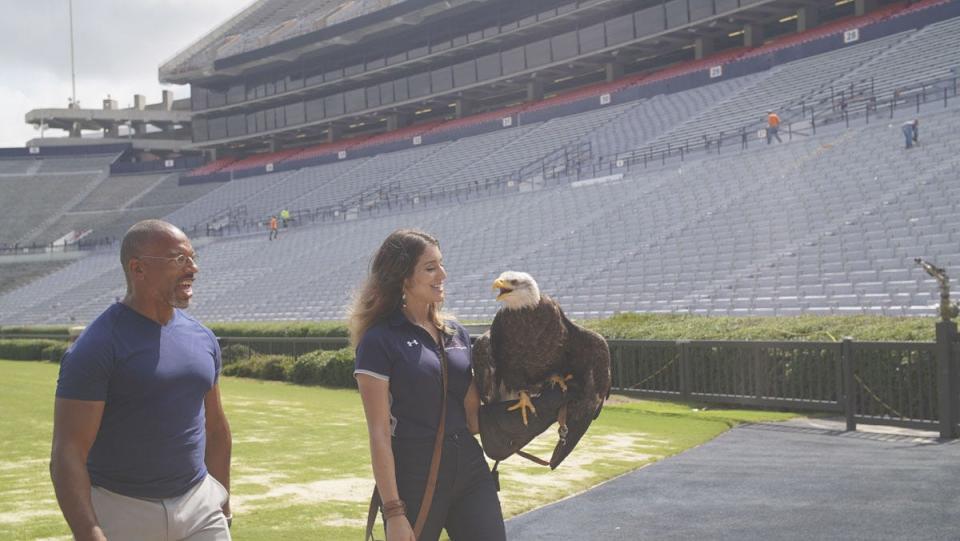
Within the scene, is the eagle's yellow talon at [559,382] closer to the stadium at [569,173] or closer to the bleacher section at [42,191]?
the stadium at [569,173]

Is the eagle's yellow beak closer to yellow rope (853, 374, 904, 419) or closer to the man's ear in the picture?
the man's ear

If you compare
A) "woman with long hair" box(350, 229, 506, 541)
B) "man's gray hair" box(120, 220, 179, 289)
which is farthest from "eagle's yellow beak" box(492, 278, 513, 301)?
"man's gray hair" box(120, 220, 179, 289)

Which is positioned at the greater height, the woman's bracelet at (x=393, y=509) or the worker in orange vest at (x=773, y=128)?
the worker in orange vest at (x=773, y=128)

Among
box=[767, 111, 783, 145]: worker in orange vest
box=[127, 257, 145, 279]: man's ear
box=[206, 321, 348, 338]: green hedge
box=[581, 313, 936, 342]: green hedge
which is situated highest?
box=[767, 111, 783, 145]: worker in orange vest

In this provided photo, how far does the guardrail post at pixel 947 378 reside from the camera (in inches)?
374

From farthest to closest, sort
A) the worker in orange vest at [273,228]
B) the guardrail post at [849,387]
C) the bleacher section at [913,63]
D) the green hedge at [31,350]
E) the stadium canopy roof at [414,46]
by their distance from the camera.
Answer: the stadium canopy roof at [414,46] → the worker in orange vest at [273,228] → the bleacher section at [913,63] → the green hedge at [31,350] → the guardrail post at [849,387]

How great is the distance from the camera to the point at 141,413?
307 cm

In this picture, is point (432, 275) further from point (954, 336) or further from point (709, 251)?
point (709, 251)

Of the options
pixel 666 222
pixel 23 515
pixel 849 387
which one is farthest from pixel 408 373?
pixel 666 222

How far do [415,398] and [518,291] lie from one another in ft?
1.74

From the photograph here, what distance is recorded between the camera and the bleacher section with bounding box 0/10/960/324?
19.5 metres

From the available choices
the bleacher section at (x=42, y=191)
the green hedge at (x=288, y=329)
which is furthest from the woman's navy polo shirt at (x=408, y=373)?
the bleacher section at (x=42, y=191)

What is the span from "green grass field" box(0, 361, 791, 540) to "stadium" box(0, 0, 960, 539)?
1570 mm

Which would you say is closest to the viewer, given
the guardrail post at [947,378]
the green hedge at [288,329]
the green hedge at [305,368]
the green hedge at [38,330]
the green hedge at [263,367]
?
the guardrail post at [947,378]
